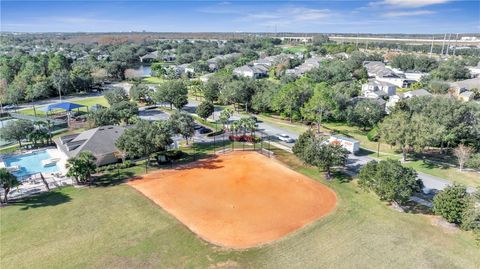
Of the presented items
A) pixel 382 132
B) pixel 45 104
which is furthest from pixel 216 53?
pixel 382 132

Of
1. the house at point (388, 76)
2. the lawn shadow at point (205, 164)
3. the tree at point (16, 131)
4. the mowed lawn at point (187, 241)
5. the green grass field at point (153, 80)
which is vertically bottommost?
the mowed lawn at point (187, 241)

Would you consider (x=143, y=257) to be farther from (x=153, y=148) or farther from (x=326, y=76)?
(x=326, y=76)

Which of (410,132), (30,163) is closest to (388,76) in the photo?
(410,132)

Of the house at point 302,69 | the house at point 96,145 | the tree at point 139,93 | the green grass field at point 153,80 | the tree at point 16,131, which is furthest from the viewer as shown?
the house at point 302,69

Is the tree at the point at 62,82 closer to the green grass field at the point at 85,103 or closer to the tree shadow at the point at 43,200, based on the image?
the green grass field at the point at 85,103

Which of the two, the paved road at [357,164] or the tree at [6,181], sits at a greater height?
the tree at [6,181]

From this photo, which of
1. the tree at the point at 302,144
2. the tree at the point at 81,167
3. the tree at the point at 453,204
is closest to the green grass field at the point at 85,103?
the tree at the point at 81,167

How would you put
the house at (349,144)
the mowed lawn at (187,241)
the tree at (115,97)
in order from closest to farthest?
the mowed lawn at (187,241), the house at (349,144), the tree at (115,97)
